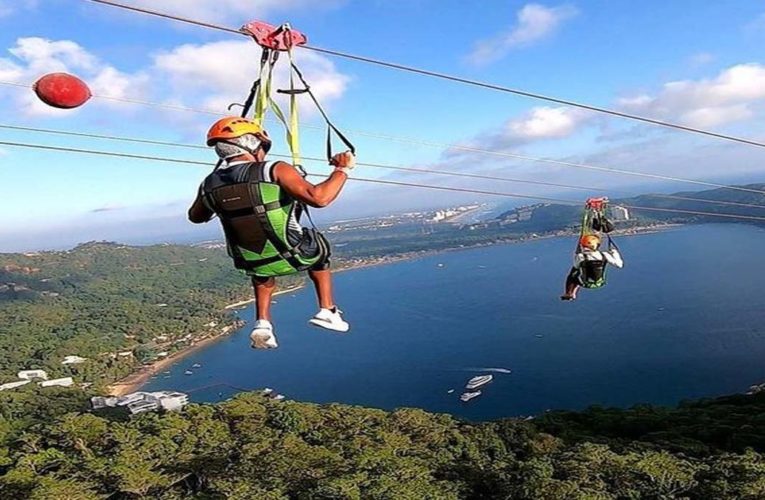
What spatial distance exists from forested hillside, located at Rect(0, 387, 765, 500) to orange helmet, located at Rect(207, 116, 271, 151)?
6.73 m

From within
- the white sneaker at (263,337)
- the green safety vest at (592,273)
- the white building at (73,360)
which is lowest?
the white building at (73,360)

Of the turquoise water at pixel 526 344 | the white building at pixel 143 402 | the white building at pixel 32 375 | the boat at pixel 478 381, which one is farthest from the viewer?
the white building at pixel 32 375

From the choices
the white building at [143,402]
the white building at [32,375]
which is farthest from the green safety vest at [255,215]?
the white building at [32,375]

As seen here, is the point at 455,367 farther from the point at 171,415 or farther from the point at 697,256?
the point at 697,256

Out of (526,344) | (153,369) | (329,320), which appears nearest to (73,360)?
(153,369)

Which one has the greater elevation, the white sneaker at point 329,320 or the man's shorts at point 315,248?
the man's shorts at point 315,248

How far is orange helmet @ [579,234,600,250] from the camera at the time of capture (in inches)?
228

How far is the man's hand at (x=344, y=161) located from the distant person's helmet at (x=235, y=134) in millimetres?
289

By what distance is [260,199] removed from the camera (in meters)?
2.16

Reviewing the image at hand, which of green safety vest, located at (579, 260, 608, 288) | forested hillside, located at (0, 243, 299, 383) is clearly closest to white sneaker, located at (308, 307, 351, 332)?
green safety vest, located at (579, 260, 608, 288)

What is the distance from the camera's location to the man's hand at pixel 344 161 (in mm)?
2207

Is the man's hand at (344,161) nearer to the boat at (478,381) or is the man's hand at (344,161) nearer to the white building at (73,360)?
the boat at (478,381)

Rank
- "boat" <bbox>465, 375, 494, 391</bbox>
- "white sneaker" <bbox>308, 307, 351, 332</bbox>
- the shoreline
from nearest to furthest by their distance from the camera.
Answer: "white sneaker" <bbox>308, 307, 351, 332</bbox> → "boat" <bbox>465, 375, 494, 391</bbox> → the shoreline

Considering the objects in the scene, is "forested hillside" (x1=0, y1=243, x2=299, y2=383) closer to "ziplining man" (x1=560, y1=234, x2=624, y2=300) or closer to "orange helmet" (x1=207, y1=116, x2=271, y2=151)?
"ziplining man" (x1=560, y1=234, x2=624, y2=300)
